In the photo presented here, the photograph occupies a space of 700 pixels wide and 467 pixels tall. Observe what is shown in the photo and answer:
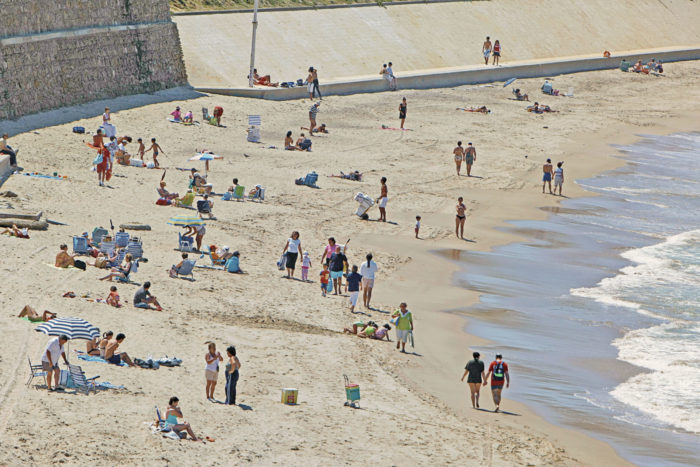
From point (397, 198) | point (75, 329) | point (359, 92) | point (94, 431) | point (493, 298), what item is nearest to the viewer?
point (94, 431)

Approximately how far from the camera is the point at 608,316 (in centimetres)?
2167

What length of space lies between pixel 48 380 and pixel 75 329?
1.40m

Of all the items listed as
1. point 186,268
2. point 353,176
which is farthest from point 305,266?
point 353,176

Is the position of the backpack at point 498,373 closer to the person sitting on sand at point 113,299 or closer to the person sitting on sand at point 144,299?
the person sitting on sand at point 144,299

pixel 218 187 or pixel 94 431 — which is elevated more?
pixel 218 187

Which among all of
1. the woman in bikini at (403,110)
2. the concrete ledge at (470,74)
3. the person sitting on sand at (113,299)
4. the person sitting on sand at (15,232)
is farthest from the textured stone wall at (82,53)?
the person sitting on sand at (113,299)

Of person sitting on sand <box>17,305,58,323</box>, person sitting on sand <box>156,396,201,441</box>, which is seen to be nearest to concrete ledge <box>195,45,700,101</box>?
person sitting on sand <box>17,305,58,323</box>

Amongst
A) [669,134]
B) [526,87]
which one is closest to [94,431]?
[669,134]

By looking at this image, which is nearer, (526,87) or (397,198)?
(397,198)

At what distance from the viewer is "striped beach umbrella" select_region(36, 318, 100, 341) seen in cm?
1546

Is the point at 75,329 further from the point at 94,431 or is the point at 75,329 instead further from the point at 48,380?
the point at 94,431

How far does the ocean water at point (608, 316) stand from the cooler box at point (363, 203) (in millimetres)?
3120

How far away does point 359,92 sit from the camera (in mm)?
44000

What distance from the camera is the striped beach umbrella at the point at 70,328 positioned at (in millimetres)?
15461
